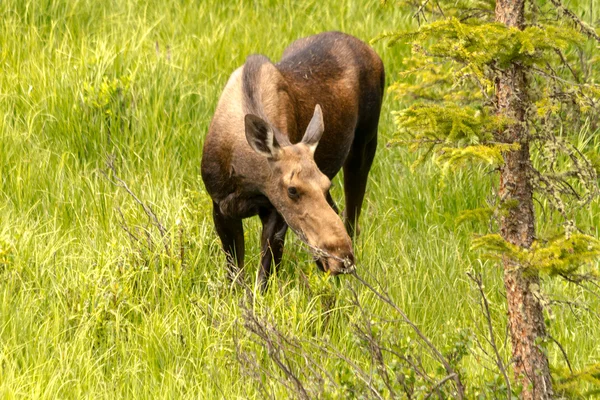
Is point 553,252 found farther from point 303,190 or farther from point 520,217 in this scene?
point 303,190

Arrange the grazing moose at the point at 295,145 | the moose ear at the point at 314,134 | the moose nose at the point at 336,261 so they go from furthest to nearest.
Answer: the moose ear at the point at 314,134
the grazing moose at the point at 295,145
the moose nose at the point at 336,261

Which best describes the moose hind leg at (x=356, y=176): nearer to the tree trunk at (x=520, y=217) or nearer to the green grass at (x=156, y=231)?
the green grass at (x=156, y=231)

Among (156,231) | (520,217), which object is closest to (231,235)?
(156,231)

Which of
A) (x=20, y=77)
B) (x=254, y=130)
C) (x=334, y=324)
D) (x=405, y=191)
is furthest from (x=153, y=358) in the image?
(x=20, y=77)

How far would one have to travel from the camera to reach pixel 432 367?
5.08m

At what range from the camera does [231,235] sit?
261 inches

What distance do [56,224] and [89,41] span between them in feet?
7.54

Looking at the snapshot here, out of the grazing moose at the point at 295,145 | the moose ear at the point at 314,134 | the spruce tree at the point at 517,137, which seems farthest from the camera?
the moose ear at the point at 314,134

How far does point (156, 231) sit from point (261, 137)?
983mm

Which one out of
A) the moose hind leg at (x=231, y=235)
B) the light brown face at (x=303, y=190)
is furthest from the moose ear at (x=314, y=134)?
the moose hind leg at (x=231, y=235)

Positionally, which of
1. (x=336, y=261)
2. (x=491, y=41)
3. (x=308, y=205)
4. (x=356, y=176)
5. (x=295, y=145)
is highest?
(x=491, y=41)

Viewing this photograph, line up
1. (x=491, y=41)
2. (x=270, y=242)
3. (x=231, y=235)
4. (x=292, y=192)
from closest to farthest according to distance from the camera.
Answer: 1. (x=491, y=41)
2. (x=292, y=192)
3. (x=270, y=242)
4. (x=231, y=235)

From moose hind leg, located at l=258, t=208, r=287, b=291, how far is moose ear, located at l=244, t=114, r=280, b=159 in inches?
21.5

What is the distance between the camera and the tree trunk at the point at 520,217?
412 centimetres
